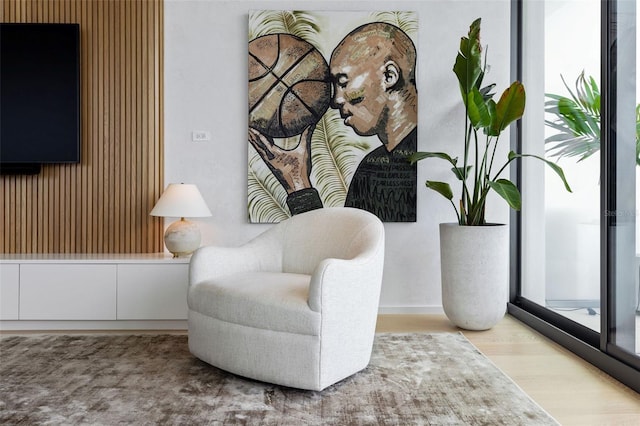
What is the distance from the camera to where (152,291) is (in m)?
3.31

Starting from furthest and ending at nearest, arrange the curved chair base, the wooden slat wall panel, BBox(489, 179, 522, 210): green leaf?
the wooden slat wall panel → BBox(489, 179, 522, 210): green leaf → the curved chair base

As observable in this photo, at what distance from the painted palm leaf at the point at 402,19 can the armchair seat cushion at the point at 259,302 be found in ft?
6.77

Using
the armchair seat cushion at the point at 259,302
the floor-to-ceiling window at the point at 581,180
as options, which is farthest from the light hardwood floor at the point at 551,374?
the armchair seat cushion at the point at 259,302

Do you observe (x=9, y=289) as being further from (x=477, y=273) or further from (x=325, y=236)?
(x=477, y=273)

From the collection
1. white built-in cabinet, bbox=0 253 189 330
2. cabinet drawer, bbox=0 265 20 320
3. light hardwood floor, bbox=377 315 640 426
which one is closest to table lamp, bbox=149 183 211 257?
white built-in cabinet, bbox=0 253 189 330

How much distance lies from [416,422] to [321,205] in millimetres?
2040

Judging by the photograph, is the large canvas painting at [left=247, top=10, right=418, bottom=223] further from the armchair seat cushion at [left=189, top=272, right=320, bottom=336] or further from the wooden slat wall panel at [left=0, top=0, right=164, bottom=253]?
the armchair seat cushion at [left=189, top=272, right=320, bottom=336]

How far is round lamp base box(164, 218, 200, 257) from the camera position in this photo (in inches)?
135

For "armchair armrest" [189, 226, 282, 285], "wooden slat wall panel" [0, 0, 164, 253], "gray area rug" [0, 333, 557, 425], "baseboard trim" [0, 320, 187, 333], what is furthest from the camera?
"wooden slat wall panel" [0, 0, 164, 253]

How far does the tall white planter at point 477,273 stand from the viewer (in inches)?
127

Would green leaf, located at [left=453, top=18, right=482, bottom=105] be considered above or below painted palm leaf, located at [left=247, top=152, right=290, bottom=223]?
above

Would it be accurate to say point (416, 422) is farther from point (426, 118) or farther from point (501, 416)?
point (426, 118)

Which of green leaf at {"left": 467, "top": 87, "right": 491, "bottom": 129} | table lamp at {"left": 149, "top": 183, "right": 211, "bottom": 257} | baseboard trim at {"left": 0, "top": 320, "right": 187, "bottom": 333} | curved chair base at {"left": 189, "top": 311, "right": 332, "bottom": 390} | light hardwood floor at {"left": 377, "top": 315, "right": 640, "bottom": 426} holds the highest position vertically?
green leaf at {"left": 467, "top": 87, "right": 491, "bottom": 129}

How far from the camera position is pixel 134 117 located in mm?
3711
